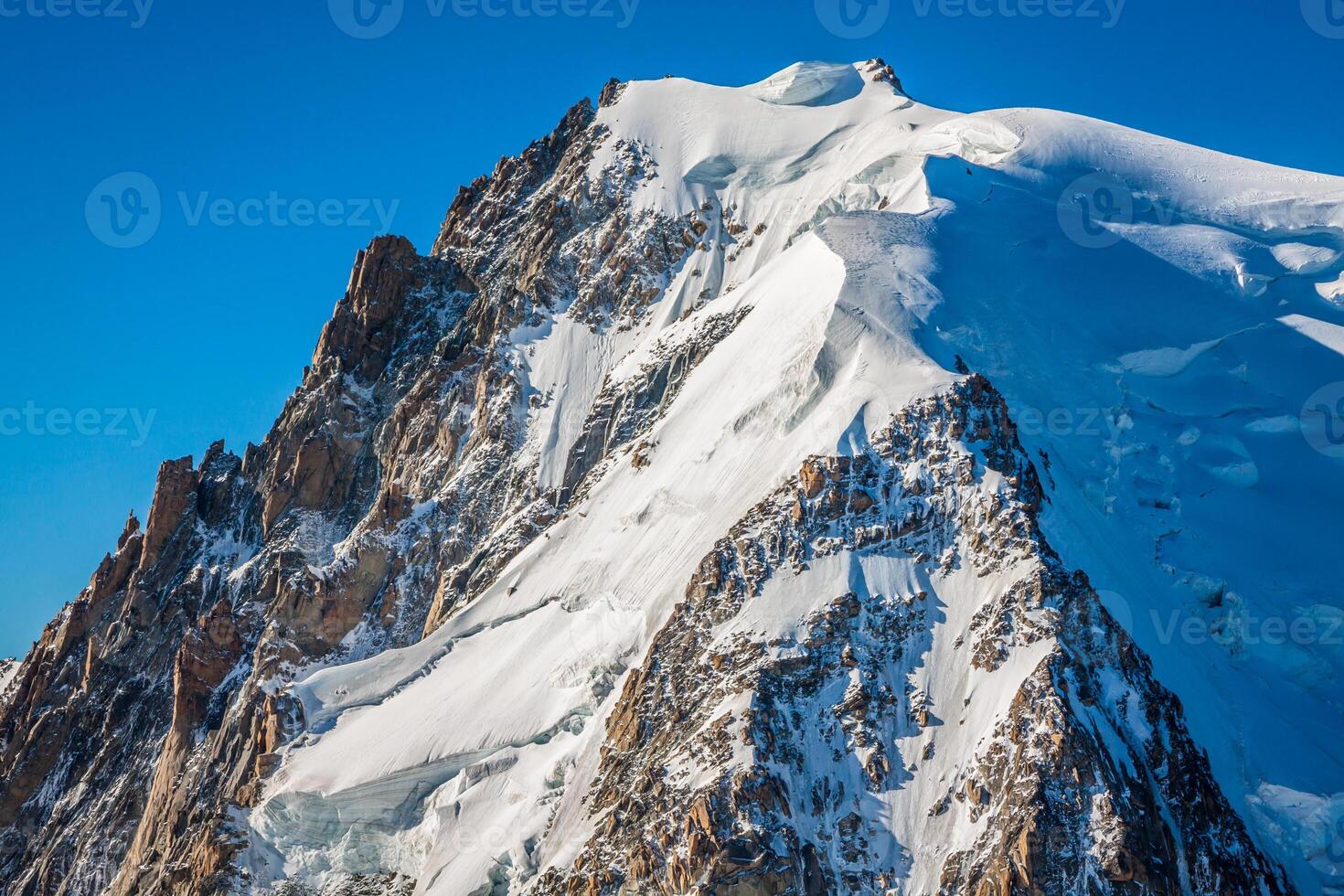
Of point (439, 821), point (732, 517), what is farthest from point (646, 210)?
point (439, 821)

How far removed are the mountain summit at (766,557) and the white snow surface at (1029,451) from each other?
31 centimetres

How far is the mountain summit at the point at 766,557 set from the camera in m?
74.5

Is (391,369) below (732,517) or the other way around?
the other way around

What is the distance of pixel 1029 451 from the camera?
88875mm

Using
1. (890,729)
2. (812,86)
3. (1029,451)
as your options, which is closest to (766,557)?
(890,729)

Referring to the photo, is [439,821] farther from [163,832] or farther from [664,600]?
[163,832]

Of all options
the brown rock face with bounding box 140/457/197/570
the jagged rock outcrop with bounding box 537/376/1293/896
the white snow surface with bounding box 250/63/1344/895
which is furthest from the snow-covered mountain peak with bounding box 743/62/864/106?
the brown rock face with bounding box 140/457/197/570

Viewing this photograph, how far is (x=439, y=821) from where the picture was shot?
292 feet

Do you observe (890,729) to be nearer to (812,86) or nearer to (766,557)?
(766,557)

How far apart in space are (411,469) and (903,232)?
42859 millimetres

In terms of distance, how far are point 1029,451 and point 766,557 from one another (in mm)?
17070

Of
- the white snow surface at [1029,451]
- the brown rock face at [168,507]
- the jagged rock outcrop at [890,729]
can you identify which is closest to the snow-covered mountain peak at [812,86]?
the white snow surface at [1029,451]

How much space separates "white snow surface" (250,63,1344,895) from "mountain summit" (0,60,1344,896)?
1.00 ft

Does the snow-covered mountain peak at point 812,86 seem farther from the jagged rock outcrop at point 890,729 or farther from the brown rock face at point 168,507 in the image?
the brown rock face at point 168,507
